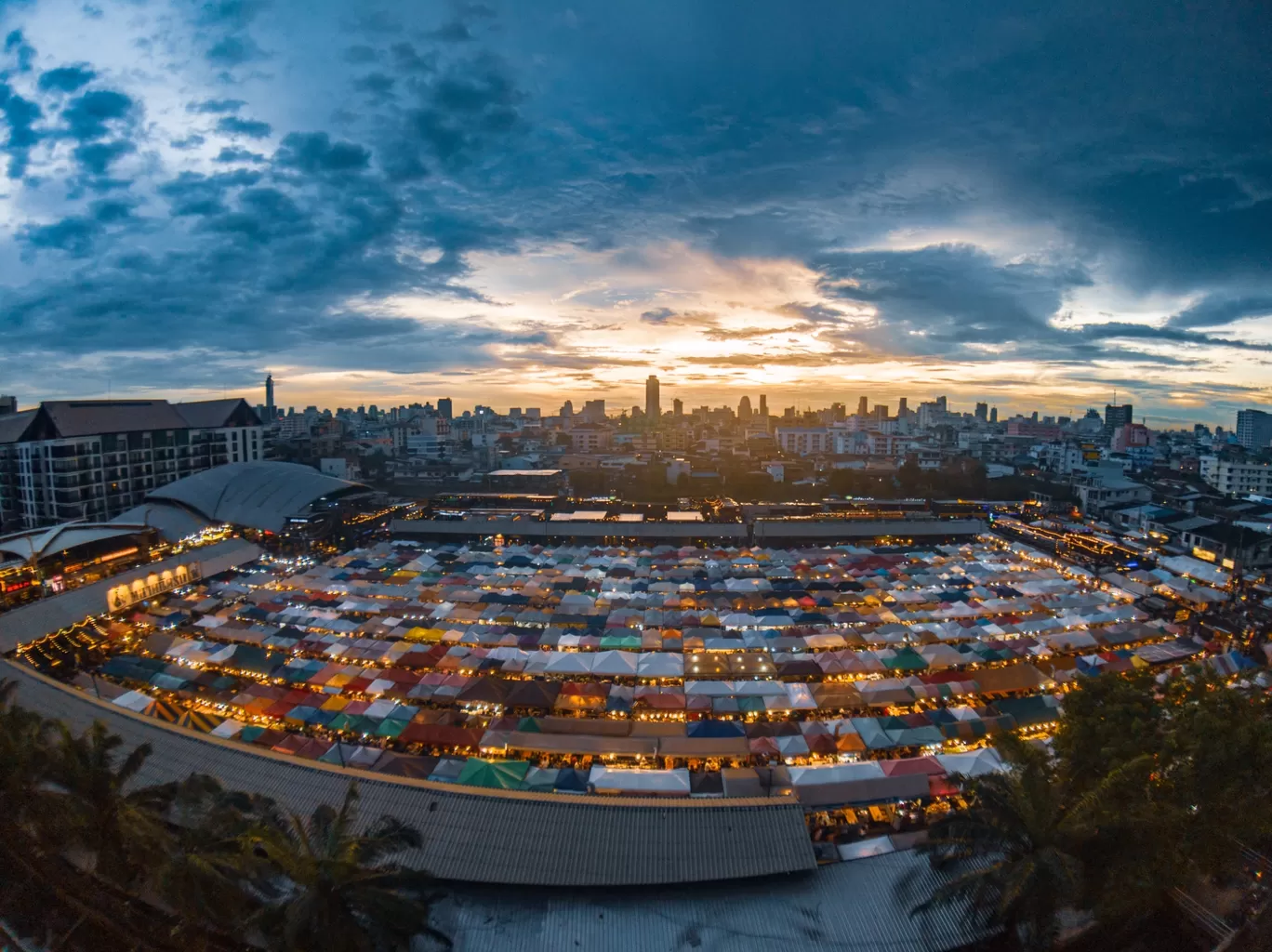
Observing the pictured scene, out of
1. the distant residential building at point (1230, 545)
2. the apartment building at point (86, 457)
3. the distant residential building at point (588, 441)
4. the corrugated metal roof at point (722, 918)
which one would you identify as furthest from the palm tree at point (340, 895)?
the distant residential building at point (588, 441)

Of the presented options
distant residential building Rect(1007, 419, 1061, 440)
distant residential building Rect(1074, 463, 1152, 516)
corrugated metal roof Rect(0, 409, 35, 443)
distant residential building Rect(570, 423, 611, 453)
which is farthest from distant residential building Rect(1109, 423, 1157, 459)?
corrugated metal roof Rect(0, 409, 35, 443)

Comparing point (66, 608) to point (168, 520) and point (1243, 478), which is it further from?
point (1243, 478)

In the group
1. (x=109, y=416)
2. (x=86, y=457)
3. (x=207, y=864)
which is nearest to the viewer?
(x=207, y=864)

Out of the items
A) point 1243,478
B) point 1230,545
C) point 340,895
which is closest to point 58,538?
point 340,895

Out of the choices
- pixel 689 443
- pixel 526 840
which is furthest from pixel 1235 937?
pixel 689 443

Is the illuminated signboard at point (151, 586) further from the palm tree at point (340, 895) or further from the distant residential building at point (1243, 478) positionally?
the distant residential building at point (1243, 478)

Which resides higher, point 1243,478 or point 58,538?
point 1243,478
